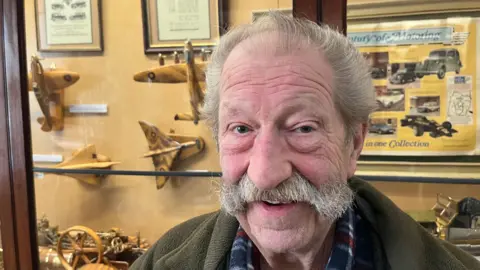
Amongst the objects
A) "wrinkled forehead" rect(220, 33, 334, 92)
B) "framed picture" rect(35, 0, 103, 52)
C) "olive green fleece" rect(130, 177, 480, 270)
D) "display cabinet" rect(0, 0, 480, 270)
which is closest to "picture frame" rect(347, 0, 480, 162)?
"display cabinet" rect(0, 0, 480, 270)

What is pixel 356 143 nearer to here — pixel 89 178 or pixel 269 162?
pixel 269 162

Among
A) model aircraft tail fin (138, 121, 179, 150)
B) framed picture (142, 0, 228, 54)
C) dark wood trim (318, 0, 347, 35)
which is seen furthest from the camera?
model aircraft tail fin (138, 121, 179, 150)

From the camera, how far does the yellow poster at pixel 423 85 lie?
1.00 meters

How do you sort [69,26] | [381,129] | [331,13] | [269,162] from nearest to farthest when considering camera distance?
1. [269,162]
2. [331,13]
3. [381,129]
4. [69,26]

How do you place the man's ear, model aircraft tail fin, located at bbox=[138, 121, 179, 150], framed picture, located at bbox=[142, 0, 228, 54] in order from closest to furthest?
the man's ear
framed picture, located at bbox=[142, 0, 228, 54]
model aircraft tail fin, located at bbox=[138, 121, 179, 150]

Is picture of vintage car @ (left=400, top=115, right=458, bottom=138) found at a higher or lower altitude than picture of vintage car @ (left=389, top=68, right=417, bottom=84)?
lower

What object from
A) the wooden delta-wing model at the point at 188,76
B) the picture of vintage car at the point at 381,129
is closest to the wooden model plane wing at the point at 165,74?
the wooden delta-wing model at the point at 188,76

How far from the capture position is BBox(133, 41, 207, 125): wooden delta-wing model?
1183 mm

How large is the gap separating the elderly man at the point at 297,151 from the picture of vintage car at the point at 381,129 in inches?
10.0

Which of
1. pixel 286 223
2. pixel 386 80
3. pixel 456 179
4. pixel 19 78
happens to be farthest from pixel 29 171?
pixel 456 179

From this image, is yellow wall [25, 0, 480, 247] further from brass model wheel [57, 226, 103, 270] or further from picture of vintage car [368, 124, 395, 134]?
picture of vintage car [368, 124, 395, 134]

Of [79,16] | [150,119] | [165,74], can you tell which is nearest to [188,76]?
[165,74]

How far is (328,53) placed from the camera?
0.74 metres

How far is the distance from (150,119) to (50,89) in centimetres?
28
